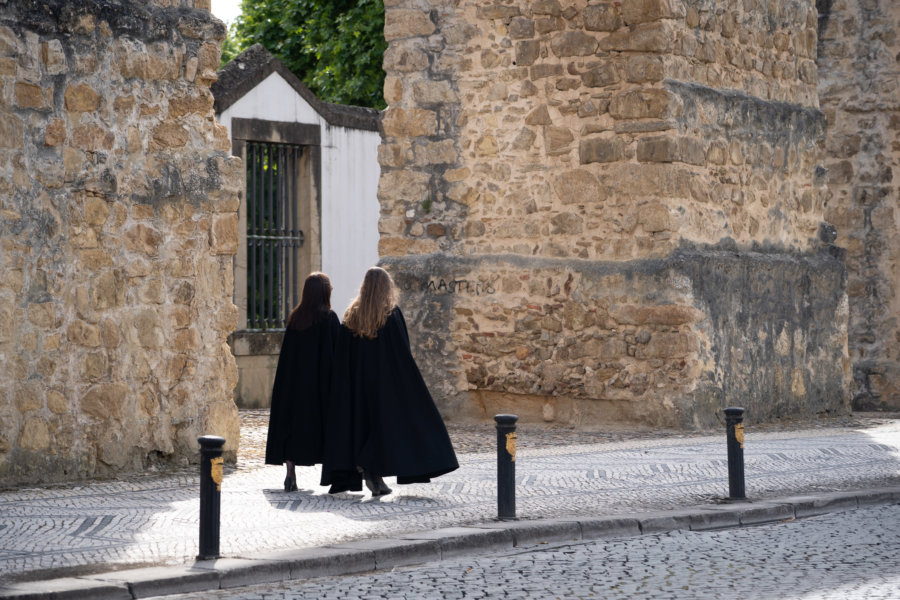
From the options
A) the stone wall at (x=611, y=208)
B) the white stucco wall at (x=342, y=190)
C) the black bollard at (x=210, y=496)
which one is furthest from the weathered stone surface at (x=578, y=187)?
the black bollard at (x=210, y=496)

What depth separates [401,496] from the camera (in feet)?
27.8

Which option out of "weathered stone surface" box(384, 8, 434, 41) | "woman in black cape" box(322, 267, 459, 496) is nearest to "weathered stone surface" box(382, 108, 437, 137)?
"weathered stone surface" box(384, 8, 434, 41)

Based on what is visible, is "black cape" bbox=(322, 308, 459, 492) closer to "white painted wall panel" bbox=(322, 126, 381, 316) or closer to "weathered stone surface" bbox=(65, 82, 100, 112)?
"weathered stone surface" bbox=(65, 82, 100, 112)

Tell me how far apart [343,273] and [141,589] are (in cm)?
1265

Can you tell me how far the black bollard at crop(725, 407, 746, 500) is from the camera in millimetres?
8180

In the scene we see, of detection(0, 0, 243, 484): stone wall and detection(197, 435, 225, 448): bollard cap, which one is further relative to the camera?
detection(0, 0, 243, 484): stone wall

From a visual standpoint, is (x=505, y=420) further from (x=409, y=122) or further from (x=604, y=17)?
(x=409, y=122)

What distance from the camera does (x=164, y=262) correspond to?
9414mm

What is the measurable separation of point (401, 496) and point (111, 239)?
250cm

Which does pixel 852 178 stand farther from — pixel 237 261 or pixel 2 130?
pixel 2 130

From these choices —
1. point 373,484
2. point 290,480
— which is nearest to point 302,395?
point 290,480

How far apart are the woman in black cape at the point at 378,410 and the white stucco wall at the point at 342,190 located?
8611 mm

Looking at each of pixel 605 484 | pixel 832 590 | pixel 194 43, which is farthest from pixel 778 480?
pixel 194 43

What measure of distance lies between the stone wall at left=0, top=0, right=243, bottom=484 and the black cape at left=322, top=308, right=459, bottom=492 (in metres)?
1.39
